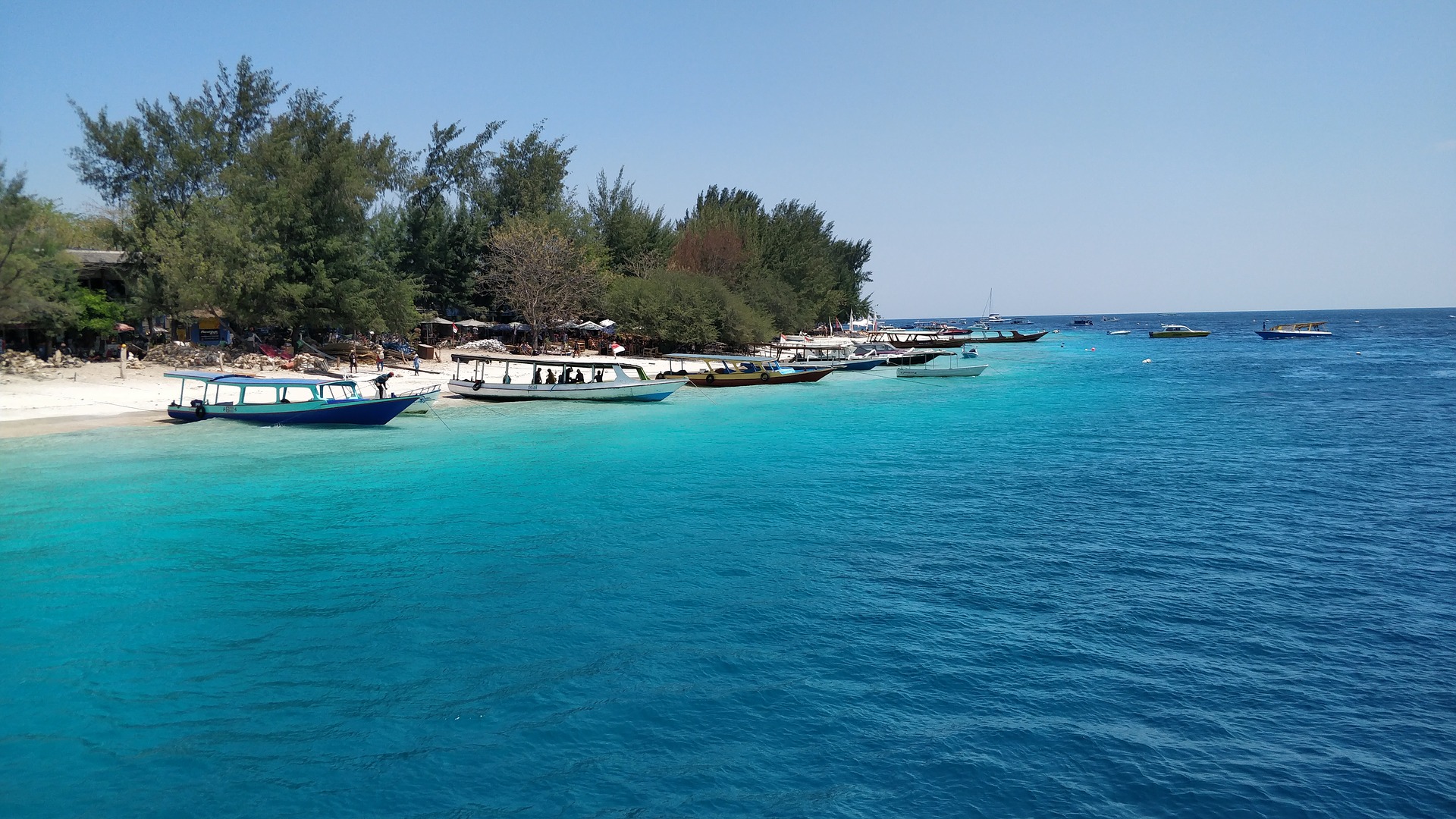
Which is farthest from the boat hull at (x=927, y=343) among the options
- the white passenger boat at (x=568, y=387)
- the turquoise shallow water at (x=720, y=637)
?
the turquoise shallow water at (x=720, y=637)

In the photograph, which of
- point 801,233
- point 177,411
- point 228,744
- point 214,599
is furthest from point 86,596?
point 801,233

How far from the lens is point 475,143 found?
187ft

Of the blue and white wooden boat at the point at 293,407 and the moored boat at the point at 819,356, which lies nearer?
the blue and white wooden boat at the point at 293,407

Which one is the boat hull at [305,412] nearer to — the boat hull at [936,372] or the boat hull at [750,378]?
the boat hull at [750,378]

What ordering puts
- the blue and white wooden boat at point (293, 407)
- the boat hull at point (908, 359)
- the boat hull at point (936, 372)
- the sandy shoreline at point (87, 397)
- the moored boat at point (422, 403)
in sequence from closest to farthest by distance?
the sandy shoreline at point (87, 397), the blue and white wooden boat at point (293, 407), the moored boat at point (422, 403), the boat hull at point (936, 372), the boat hull at point (908, 359)

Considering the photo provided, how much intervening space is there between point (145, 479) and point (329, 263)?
21.6 meters

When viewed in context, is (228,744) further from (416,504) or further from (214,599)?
(416,504)

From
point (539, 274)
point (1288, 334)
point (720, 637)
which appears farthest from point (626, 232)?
point (1288, 334)

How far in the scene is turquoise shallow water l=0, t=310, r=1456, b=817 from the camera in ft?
23.9

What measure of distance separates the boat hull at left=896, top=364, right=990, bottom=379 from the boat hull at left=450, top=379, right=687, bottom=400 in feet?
67.0

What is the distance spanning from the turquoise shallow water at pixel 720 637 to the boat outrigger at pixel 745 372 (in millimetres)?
19441

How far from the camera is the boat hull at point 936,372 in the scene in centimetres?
5138

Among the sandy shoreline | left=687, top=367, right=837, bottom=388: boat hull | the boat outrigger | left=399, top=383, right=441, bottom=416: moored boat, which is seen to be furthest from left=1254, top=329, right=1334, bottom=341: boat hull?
left=399, top=383, right=441, bottom=416: moored boat

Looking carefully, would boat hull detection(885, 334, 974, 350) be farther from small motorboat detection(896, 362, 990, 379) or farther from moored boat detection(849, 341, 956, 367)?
small motorboat detection(896, 362, 990, 379)
